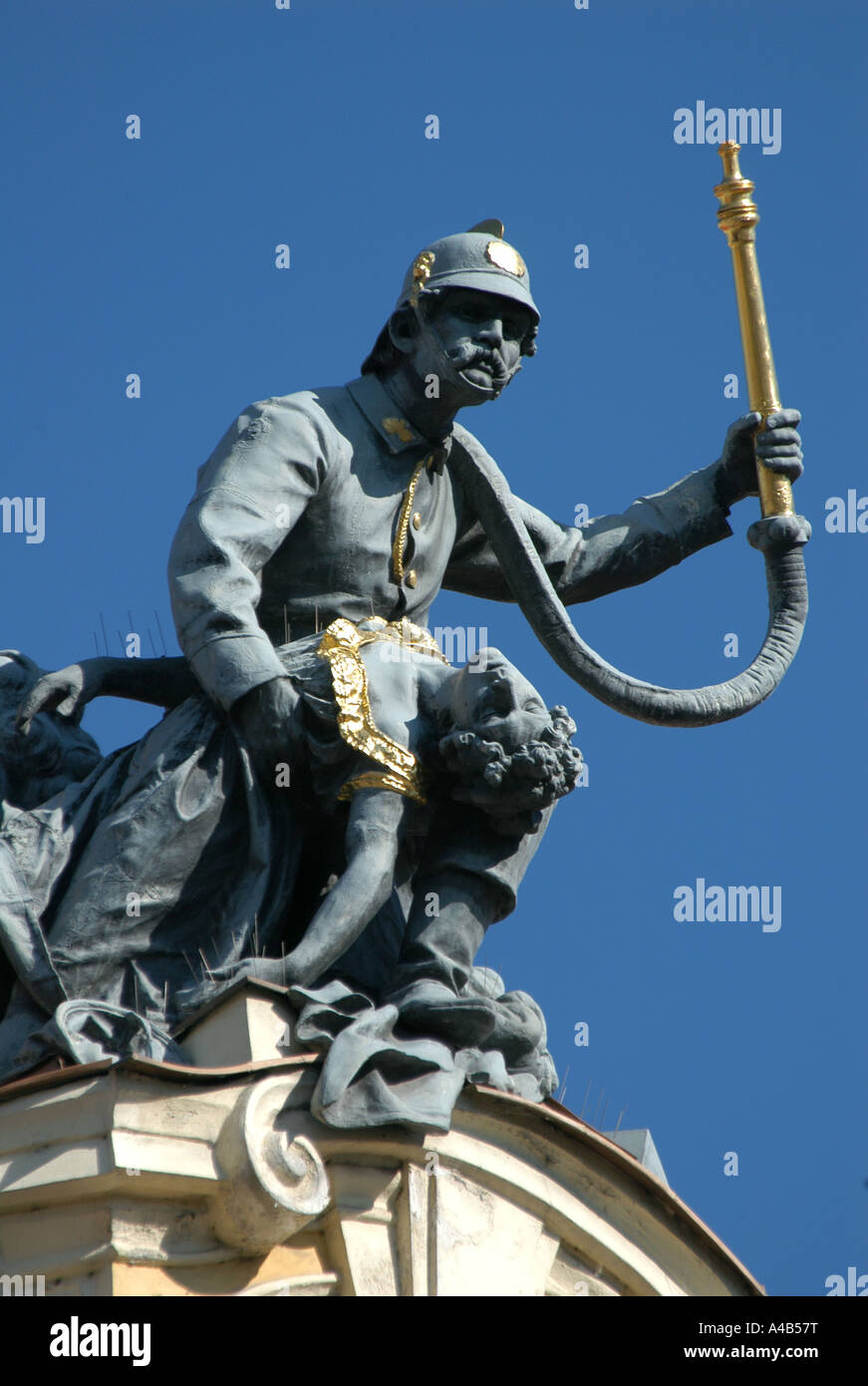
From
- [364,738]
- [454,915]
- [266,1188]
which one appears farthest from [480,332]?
[266,1188]

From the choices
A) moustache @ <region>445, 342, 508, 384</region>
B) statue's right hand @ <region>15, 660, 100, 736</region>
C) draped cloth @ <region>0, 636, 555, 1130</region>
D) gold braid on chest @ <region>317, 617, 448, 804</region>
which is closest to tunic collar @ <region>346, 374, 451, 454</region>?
moustache @ <region>445, 342, 508, 384</region>

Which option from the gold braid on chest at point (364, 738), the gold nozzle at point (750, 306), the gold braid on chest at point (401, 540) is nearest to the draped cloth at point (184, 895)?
the gold braid on chest at point (364, 738)

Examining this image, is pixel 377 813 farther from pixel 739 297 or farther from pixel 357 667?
pixel 739 297

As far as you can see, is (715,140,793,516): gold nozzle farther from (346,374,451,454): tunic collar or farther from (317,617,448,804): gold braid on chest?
(317,617,448,804): gold braid on chest

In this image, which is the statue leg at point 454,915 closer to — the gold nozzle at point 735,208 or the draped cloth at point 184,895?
the draped cloth at point 184,895

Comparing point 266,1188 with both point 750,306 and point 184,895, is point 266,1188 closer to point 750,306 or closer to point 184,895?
point 184,895

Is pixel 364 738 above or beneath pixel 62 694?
beneath

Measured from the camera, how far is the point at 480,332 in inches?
505

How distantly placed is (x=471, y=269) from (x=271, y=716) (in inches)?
88.3

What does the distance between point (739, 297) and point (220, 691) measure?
3068mm

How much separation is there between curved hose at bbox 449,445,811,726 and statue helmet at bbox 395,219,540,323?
0.77 metres

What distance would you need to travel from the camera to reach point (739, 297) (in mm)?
13258

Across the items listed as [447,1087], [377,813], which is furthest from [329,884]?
[447,1087]
